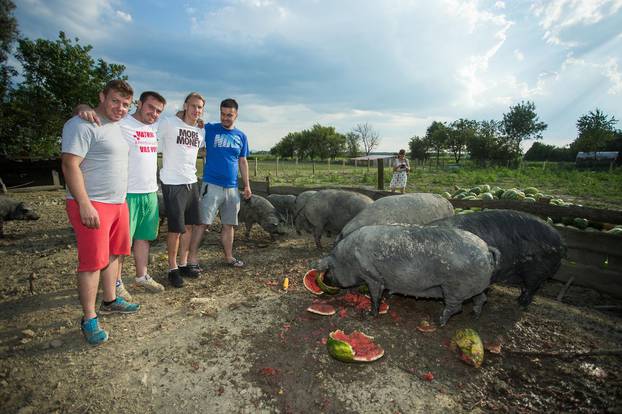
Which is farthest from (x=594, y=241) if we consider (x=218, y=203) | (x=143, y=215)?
(x=143, y=215)

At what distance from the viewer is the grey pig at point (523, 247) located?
3.94 metres

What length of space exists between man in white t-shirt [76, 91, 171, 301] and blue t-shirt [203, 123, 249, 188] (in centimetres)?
94

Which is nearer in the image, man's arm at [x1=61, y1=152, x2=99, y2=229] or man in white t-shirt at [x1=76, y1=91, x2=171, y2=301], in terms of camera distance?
man's arm at [x1=61, y1=152, x2=99, y2=229]

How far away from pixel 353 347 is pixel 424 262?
1.22m

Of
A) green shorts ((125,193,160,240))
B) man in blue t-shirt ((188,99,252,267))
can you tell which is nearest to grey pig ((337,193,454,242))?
man in blue t-shirt ((188,99,252,267))

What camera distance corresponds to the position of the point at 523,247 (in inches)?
156

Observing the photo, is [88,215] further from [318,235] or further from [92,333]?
[318,235]

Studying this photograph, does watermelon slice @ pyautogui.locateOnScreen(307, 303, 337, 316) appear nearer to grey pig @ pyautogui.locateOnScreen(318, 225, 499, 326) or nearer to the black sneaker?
grey pig @ pyautogui.locateOnScreen(318, 225, 499, 326)

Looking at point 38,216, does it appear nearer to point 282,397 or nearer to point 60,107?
point 282,397

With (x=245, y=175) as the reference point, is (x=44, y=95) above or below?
above

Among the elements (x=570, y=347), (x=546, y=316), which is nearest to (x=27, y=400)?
(x=570, y=347)

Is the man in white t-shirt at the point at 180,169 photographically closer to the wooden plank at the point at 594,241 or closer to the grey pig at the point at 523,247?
the grey pig at the point at 523,247

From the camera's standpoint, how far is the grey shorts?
488 centimetres

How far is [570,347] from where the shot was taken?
128 inches
